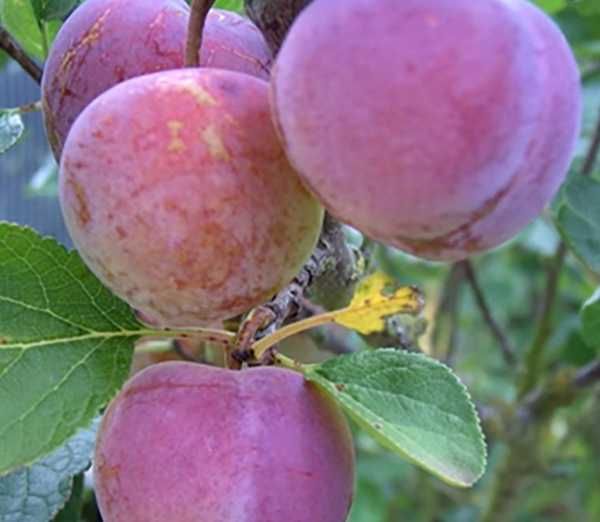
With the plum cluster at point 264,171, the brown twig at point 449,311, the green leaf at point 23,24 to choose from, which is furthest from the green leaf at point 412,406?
the brown twig at point 449,311

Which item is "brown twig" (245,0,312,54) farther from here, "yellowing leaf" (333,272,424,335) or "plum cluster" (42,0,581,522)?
"yellowing leaf" (333,272,424,335)

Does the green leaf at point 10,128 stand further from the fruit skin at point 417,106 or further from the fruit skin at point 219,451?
the fruit skin at point 417,106

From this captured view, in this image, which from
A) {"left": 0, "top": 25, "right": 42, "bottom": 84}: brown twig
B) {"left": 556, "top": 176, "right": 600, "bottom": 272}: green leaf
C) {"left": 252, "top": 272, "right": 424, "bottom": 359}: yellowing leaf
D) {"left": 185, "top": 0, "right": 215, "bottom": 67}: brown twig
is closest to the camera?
{"left": 185, "top": 0, "right": 215, "bottom": 67}: brown twig

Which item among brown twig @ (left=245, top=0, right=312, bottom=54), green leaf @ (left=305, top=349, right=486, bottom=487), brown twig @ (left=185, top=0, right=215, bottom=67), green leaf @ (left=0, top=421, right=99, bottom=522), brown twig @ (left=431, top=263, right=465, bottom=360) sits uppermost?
brown twig @ (left=185, top=0, right=215, bottom=67)

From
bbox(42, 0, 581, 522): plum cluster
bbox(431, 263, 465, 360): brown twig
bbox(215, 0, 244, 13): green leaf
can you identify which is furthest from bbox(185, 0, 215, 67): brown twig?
bbox(431, 263, 465, 360): brown twig

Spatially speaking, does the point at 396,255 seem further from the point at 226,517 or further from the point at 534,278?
the point at 226,517

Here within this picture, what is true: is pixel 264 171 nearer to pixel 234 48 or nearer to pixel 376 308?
pixel 234 48

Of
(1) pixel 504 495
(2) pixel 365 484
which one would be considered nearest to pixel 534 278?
(2) pixel 365 484

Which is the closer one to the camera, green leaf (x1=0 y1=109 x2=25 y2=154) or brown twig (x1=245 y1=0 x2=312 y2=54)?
brown twig (x1=245 y1=0 x2=312 y2=54)
